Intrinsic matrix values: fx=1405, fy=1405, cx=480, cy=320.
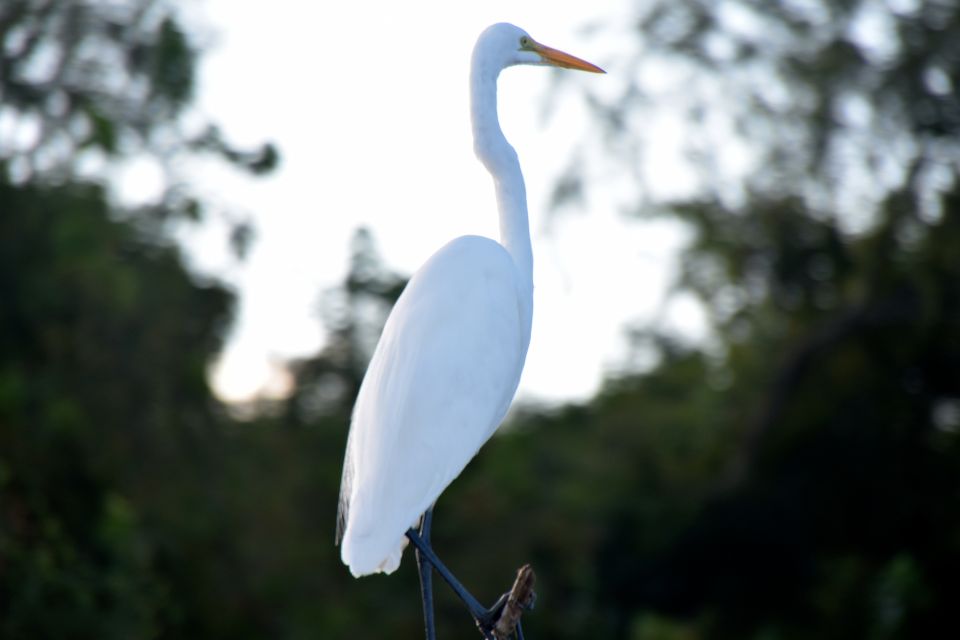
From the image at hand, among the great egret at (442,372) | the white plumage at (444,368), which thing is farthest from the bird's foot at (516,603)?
the white plumage at (444,368)

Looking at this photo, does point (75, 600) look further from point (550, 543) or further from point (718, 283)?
point (718, 283)

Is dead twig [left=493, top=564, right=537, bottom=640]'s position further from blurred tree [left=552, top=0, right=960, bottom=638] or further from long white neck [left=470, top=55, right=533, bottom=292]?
blurred tree [left=552, top=0, right=960, bottom=638]

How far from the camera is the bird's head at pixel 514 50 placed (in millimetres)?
4352

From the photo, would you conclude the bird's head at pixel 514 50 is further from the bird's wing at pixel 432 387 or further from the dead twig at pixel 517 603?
the dead twig at pixel 517 603

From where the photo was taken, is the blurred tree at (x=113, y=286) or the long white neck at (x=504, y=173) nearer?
the long white neck at (x=504, y=173)

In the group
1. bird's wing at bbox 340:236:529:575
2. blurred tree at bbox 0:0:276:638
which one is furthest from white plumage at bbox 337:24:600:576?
blurred tree at bbox 0:0:276:638

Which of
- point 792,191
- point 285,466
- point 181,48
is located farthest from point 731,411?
point 181,48

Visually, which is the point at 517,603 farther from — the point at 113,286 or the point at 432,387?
the point at 113,286

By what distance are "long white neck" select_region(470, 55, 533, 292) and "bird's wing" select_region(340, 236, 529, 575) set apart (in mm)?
95

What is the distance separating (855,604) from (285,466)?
5.45 metres

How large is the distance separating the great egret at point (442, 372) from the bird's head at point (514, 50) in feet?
0.03

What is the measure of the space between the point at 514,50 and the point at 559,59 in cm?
23

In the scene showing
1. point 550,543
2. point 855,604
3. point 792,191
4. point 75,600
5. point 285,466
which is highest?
point 285,466

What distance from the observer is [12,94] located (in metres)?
10.5
